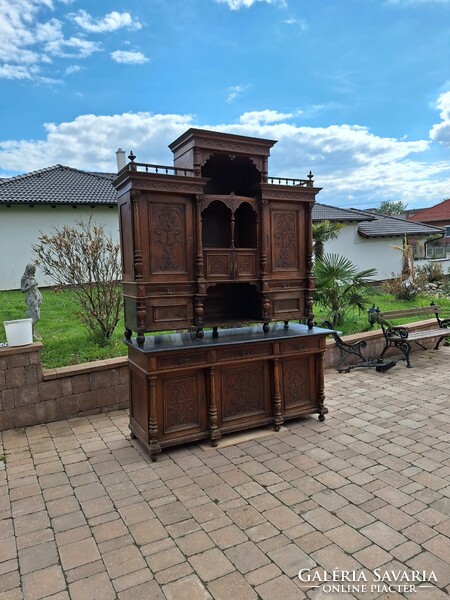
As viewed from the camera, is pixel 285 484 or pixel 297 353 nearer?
pixel 285 484

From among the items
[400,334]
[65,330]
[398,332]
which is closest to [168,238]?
[65,330]

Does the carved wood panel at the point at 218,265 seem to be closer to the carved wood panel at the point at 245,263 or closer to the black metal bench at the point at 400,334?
the carved wood panel at the point at 245,263

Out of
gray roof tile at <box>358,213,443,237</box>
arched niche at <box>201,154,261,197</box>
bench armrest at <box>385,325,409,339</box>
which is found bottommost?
bench armrest at <box>385,325,409,339</box>

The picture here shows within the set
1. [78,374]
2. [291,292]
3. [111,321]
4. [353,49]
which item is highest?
[353,49]

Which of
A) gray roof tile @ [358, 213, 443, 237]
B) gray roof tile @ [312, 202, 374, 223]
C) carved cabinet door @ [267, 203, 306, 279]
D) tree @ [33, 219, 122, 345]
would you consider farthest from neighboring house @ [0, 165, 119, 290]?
gray roof tile @ [358, 213, 443, 237]

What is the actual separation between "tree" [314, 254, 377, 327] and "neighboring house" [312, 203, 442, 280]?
9.55m

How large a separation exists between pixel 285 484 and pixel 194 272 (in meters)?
1.89

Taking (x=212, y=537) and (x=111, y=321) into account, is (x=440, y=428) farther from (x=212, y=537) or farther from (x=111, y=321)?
(x=111, y=321)

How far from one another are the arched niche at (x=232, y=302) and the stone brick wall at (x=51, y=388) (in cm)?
121

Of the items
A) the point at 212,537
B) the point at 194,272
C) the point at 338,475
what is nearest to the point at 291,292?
the point at 194,272

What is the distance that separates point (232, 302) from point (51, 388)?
Result: 7.17ft

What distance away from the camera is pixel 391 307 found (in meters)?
9.62

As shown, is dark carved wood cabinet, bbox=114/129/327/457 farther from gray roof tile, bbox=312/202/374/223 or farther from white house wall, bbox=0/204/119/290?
gray roof tile, bbox=312/202/374/223

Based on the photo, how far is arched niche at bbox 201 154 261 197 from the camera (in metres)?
4.35
